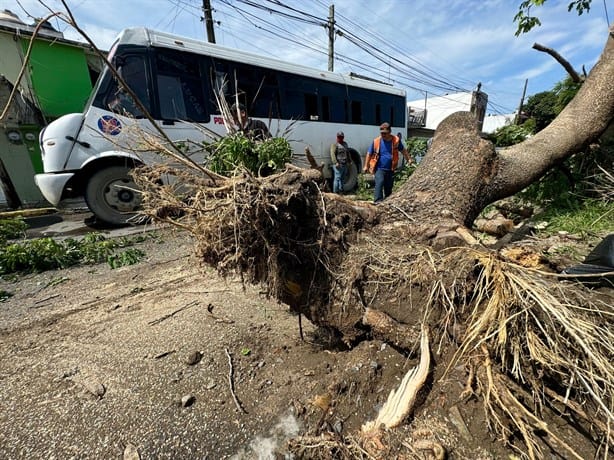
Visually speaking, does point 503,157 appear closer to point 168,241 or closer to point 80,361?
point 80,361

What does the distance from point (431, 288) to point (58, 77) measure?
38.8ft

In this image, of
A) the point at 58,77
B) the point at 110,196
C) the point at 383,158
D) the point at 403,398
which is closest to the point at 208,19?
the point at 58,77

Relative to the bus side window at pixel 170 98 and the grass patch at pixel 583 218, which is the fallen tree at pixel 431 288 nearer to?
the grass patch at pixel 583 218

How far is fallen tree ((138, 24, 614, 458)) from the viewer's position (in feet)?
4.32

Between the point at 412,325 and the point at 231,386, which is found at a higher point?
the point at 412,325

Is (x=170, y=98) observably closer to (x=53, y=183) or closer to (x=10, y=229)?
(x=53, y=183)

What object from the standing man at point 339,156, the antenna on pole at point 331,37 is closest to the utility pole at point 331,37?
the antenna on pole at point 331,37

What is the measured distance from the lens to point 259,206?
1.69 metres

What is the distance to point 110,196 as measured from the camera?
18.8 ft

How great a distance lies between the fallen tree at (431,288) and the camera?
1.32 meters

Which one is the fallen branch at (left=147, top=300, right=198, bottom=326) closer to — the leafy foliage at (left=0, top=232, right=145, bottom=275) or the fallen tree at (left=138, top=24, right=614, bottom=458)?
the fallen tree at (left=138, top=24, right=614, bottom=458)

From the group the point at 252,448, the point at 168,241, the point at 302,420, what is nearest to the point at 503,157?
→ the point at 302,420

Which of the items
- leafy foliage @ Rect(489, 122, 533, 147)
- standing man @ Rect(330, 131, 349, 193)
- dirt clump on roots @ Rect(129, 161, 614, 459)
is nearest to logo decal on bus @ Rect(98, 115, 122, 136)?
dirt clump on roots @ Rect(129, 161, 614, 459)

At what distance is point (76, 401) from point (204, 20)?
12.1 m
